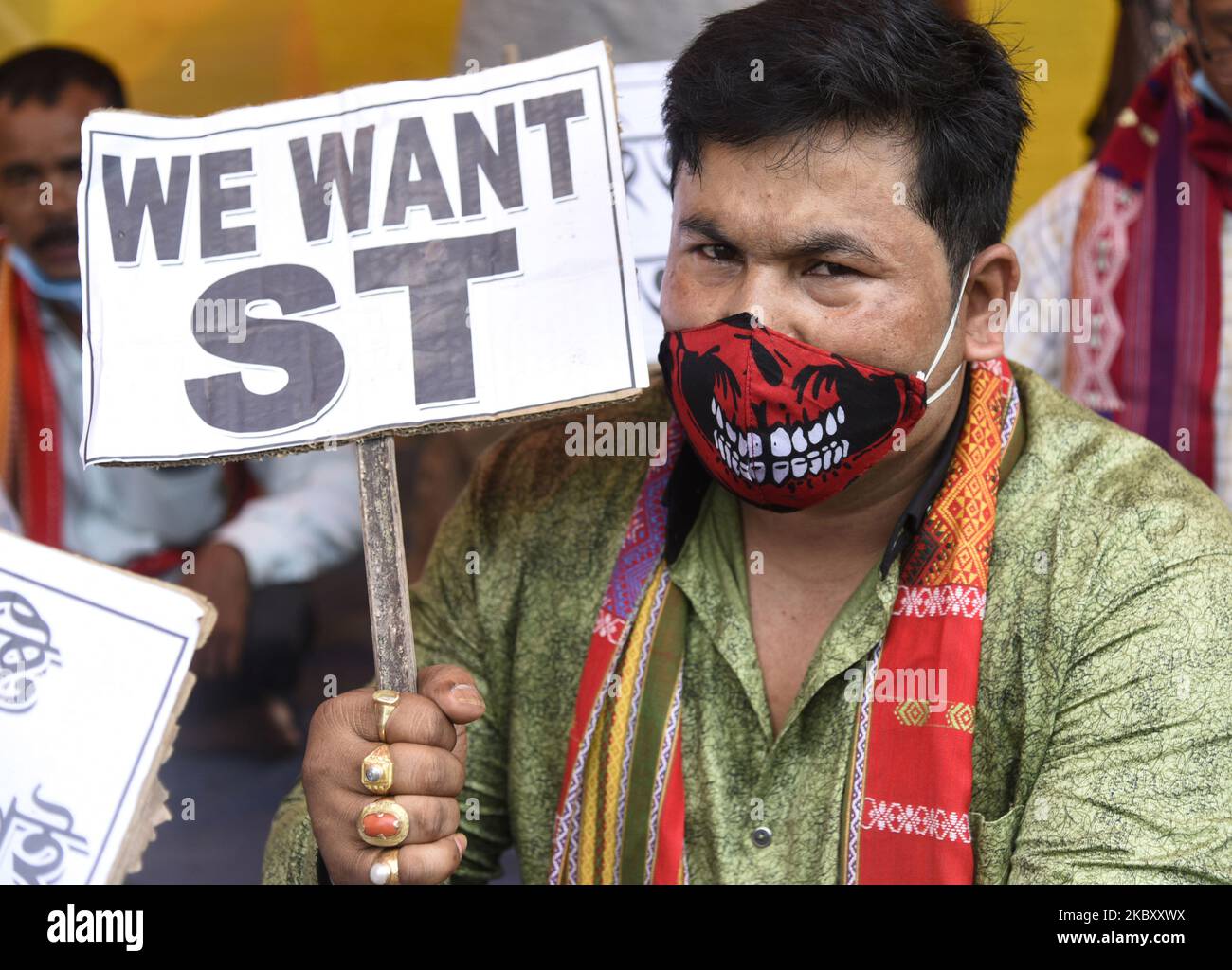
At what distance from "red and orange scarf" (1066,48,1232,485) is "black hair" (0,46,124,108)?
236 centimetres

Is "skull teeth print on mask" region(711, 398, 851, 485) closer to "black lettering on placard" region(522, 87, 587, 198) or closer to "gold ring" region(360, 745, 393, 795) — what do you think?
"black lettering on placard" region(522, 87, 587, 198)

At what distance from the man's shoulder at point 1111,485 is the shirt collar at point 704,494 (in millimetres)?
106

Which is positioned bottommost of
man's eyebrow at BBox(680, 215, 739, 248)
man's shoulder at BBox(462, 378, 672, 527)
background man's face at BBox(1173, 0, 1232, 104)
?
man's shoulder at BBox(462, 378, 672, 527)

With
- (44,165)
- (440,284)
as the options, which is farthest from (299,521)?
(440,284)

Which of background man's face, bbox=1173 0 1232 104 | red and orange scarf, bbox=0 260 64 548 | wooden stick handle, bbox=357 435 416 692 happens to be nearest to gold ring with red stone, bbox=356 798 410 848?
wooden stick handle, bbox=357 435 416 692

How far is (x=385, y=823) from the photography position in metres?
1.67

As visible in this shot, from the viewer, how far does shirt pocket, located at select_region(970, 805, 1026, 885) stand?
1.85 m

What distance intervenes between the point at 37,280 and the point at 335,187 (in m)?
2.14

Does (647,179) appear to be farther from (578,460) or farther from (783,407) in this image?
(783,407)

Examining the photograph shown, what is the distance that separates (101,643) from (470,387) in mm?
530

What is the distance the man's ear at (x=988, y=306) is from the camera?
1.99 metres

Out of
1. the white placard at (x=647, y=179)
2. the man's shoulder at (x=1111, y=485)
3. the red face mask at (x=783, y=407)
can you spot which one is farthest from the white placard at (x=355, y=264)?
the white placard at (x=647, y=179)

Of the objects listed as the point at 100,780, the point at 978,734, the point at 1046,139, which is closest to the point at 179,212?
the point at 100,780

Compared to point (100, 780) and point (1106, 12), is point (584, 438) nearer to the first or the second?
point (100, 780)
